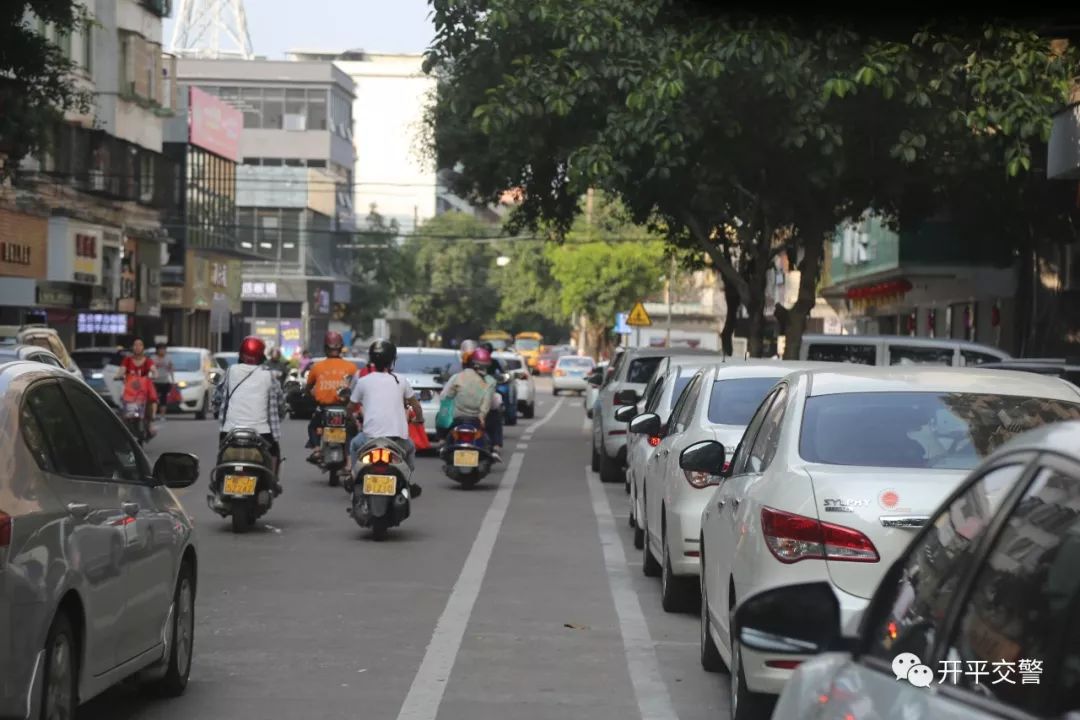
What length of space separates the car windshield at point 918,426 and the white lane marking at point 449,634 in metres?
2.10

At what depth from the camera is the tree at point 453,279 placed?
116 metres

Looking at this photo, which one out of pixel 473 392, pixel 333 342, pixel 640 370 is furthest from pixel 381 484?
pixel 640 370

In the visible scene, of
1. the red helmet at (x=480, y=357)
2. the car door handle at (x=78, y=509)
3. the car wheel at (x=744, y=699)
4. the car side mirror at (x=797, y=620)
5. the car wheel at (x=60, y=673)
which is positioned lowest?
the car wheel at (x=744, y=699)

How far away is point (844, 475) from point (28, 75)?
19.0m

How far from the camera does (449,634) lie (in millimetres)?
10484

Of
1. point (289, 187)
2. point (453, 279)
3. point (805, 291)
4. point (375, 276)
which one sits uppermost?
point (289, 187)

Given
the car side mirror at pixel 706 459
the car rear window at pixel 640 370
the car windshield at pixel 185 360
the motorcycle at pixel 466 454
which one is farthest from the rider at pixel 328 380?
the car windshield at pixel 185 360

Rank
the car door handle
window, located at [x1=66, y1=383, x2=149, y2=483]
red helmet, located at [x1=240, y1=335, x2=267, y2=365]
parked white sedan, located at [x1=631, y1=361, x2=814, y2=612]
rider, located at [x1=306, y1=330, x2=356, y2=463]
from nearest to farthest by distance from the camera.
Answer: the car door handle < window, located at [x1=66, y1=383, x2=149, y2=483] < parked white sedan, located at [x1=631, y1=361, x2=814, y2=612] < red helmet, located at [x1=240, y1=335, x2=267, y2=365] < rider, located at [x1=306, y1=330, x2=356, y2=463]

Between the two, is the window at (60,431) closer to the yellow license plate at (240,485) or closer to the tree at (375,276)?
the yellow license plate at (240,485)

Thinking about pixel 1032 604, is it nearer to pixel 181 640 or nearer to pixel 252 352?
pixel 181 640

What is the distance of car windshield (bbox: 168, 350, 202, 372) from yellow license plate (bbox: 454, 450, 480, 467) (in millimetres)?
20249

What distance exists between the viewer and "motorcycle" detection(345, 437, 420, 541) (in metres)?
15.4

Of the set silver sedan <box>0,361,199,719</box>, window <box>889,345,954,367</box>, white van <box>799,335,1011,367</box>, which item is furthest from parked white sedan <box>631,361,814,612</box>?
window <box>889,345,954,367</box>

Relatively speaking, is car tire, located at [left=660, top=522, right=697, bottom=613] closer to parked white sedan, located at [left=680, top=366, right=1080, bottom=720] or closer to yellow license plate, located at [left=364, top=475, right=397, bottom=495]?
parked white sedan, located at [left=680, top=366, right=1080, bottom=720]
